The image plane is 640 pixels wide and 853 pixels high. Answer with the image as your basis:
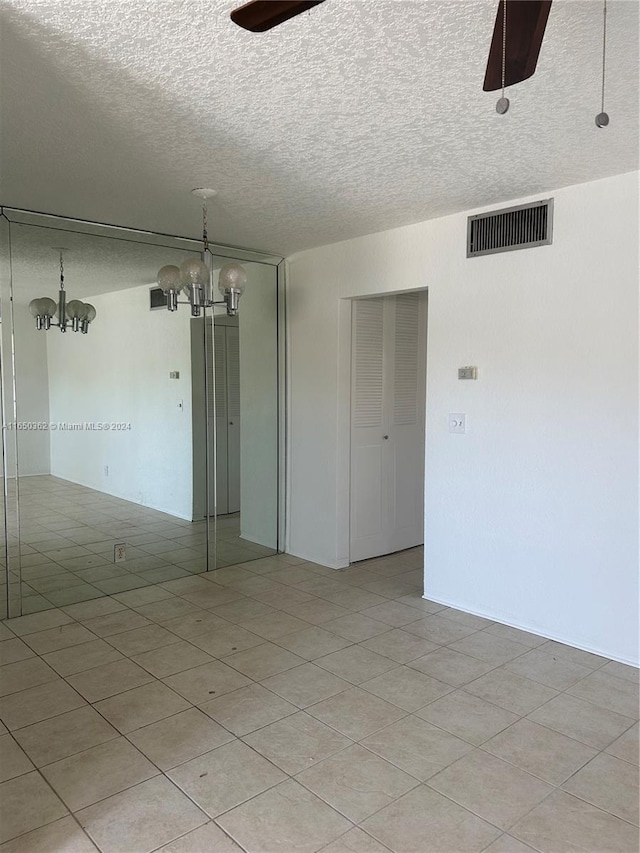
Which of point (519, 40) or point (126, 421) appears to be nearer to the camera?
point (519, 40)

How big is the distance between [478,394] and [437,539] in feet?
3.34

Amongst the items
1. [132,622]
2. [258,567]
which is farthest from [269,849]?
[258,567]

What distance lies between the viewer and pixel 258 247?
479 cm

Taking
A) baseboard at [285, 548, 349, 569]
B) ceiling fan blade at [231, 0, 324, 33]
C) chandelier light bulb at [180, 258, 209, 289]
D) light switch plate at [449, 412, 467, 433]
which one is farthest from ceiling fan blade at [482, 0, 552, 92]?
baseboard at [285, 548, 349, 569]

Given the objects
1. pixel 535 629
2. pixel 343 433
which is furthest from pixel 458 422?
pixel 535 629

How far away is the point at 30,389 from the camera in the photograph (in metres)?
3.82

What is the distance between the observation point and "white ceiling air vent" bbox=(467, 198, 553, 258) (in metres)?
3.40

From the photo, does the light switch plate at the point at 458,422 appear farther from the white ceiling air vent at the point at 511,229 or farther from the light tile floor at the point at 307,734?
the light tile floor at the point at 307,734

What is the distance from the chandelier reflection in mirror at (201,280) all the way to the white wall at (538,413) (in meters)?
1.22

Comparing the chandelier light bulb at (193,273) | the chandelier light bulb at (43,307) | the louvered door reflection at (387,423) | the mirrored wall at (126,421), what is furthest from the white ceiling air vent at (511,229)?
the chandelier light bulb at (43,307)

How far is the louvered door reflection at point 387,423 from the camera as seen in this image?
484cm

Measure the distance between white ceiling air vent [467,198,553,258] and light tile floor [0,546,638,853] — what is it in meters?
2.27

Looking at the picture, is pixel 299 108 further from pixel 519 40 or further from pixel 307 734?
pixel 307 734

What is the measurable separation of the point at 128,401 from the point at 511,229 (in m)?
2.82
